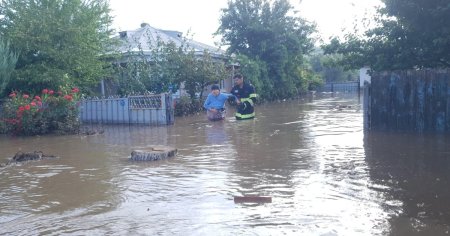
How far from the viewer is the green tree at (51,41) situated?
18.3 meters

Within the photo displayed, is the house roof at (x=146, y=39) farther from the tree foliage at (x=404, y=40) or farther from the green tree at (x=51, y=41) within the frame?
the tree foliage at (x=404, y=40)

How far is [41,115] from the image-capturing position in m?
15.8

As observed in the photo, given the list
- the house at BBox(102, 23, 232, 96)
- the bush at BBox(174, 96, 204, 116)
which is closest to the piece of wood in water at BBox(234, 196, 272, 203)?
the bush at BBox(174, 96, 204, 116)

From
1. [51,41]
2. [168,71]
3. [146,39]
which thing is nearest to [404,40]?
[168,71]

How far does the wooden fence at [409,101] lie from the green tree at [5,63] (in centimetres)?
1168

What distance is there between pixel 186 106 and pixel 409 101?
11.7 metres

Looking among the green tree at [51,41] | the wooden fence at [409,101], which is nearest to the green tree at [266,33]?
the green tree at [51,41]

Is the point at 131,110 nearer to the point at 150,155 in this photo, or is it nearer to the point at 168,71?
the point at 168,71

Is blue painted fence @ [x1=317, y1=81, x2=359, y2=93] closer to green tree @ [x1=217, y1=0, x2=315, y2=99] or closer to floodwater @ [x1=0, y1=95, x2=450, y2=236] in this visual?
green tree @ [x1=217, y1=0, x2=315, y2=99]

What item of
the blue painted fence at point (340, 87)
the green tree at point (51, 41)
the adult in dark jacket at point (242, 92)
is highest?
the green tree at point (51, 41)

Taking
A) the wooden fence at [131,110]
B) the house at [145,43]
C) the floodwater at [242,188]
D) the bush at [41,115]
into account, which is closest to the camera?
the floodwater at [242,188]

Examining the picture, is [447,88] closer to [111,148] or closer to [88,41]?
[111,148]

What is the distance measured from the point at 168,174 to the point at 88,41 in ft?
42.9

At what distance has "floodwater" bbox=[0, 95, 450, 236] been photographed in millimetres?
5480
